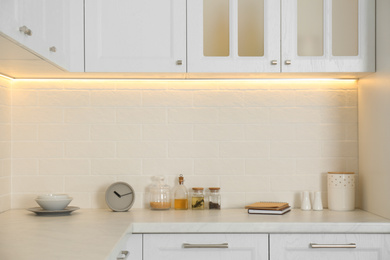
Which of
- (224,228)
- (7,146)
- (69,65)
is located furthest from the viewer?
(7,146)

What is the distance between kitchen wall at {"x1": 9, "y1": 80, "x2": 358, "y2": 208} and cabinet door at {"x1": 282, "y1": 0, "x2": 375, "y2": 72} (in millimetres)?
362

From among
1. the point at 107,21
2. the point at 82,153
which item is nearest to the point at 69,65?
the point at 107,21

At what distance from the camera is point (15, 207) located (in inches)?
125

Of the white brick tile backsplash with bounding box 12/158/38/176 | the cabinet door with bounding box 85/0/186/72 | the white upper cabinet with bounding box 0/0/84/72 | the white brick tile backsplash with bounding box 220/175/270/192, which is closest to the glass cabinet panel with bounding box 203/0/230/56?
the cabinet door with bounding box 85/0/186/72

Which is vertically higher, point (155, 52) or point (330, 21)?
point (330, 21)

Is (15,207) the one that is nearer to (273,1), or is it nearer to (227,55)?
(227,55)

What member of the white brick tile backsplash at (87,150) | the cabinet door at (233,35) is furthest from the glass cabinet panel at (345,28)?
the white brick tile backsplash at (87,150)

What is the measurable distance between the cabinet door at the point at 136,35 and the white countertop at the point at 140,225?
798 mm

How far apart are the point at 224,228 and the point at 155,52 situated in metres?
1.01

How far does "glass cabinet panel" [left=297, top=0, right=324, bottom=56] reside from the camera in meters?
2.91

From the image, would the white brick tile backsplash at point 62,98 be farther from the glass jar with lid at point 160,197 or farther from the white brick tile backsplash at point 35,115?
the glass jar with lid at point 160,197

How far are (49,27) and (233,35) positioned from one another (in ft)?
3.25

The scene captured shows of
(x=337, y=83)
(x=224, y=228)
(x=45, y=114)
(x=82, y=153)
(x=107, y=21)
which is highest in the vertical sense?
(x=107, y=21)

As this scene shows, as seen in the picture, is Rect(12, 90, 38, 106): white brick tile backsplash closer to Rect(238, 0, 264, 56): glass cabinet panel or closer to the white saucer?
the white saucer
